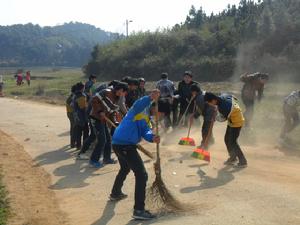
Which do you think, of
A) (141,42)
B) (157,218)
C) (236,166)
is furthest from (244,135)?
(141,42)

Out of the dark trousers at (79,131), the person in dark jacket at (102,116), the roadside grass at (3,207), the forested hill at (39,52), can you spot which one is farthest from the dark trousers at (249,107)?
the forested hill at (39,52)

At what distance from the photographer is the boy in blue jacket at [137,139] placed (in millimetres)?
7520

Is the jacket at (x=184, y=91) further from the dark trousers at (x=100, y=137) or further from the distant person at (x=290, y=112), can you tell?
the dark trousers at (x=100, y=137)

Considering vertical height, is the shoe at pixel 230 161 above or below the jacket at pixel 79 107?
below

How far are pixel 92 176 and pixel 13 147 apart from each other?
4957mm

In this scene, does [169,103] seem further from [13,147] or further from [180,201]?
[180,201]

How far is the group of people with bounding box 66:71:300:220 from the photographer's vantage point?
7.65m

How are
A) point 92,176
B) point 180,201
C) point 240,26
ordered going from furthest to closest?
point 240,26
point 92,176
point 180,201

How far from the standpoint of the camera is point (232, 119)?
35.0ft

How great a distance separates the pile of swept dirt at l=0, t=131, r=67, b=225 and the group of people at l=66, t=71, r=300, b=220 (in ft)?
3.50

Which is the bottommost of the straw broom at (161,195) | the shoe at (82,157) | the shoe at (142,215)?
the shoe at (82,157)

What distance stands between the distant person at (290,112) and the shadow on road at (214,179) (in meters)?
3.90

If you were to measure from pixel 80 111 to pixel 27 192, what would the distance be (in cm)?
342

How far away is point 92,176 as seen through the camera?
34.6ft
